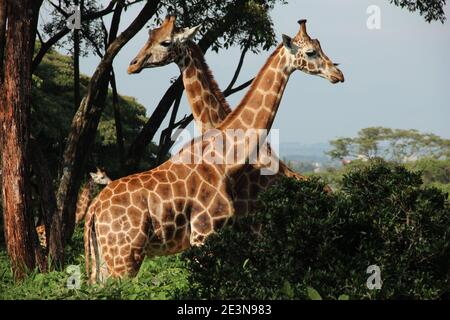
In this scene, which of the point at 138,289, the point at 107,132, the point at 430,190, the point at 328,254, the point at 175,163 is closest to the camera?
the point at 328,254

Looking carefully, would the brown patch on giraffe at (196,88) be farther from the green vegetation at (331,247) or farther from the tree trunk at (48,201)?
the green vegetation at (331,247)

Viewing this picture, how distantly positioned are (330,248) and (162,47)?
4.49m

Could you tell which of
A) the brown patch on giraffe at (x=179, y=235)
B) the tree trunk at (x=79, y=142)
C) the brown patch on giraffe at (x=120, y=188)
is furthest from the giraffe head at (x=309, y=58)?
the tree trunk at (x=79, y=142)

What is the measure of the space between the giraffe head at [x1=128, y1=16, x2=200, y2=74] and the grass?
9.32ft

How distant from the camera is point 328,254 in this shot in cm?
820

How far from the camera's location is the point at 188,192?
33.7 ft

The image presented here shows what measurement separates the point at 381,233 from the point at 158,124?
30.3 feet

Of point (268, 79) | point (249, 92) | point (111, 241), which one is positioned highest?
point (268, 79)

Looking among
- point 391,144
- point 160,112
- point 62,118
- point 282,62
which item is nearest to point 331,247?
point 282,62

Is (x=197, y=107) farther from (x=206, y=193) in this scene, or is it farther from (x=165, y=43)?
(x=206, y=193)

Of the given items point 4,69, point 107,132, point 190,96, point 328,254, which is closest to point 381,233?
point 328,254

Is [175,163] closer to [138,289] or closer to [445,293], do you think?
[138,289]

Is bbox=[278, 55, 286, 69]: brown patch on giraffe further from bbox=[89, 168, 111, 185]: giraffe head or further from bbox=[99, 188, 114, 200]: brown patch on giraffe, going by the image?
bbox=[89, 168, 111, 185]: giraffe head

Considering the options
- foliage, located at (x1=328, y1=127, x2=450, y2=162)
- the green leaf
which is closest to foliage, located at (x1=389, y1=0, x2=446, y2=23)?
the green leaf
